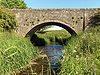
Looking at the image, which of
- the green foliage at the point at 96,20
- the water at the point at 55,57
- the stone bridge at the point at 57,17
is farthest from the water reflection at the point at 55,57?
the green foliage at the point at 96,20

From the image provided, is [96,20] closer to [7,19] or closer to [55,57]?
[7,19]

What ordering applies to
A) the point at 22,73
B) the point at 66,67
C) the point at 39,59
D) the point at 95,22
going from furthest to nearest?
the point at 95,22
the point at 39,59
the point at 22,73
the point at 66,67

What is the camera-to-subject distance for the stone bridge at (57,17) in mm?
30094

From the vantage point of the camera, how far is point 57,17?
30250mm

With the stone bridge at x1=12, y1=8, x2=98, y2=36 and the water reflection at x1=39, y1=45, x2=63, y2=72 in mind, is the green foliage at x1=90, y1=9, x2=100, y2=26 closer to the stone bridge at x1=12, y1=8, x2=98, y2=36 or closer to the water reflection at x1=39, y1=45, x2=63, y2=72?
the stone bridge at x1=12, y1=8, x2=98, y2=36

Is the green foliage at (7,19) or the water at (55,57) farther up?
the green foliage at (7,19)

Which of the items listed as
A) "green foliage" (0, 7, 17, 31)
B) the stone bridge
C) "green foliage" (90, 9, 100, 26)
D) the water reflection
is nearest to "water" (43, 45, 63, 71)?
the water reflection

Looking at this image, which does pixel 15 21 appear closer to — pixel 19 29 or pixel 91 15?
pixel 19 29

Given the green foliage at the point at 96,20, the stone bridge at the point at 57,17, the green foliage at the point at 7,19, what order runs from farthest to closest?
1. the stone bridge at the point at 57,17
2. the green foliage at the point at 96,20
3. the green foliage at the point at 7,19

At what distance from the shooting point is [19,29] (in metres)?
30.8

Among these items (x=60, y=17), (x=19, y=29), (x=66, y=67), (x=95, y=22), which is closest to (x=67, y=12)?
(x=60, y=17)

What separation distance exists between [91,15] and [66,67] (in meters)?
21.5

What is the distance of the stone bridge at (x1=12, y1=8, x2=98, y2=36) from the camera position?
30.1m

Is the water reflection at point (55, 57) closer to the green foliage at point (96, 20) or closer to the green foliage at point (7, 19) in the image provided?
the green foliage at point (7, 19)
